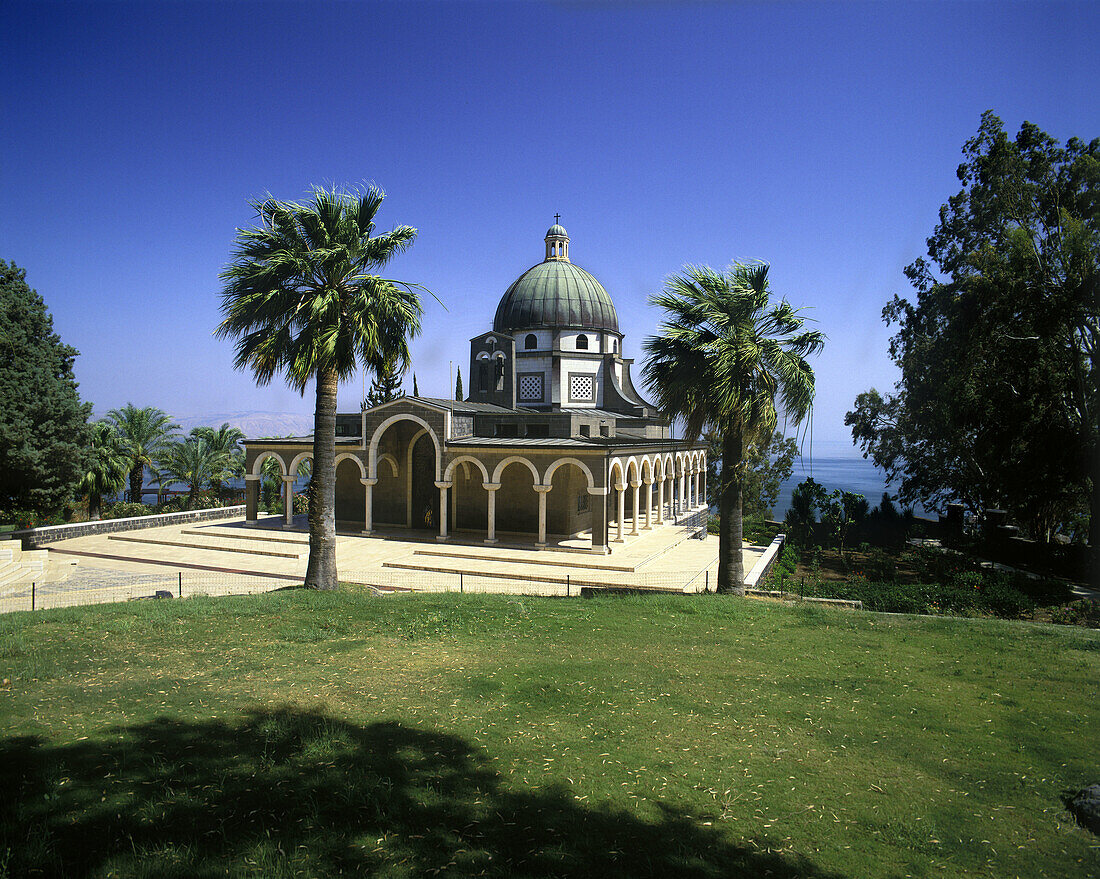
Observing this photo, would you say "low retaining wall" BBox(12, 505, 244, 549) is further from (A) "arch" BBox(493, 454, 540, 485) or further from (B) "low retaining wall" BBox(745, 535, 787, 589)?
(B) "low retaining wall" BBox(745, 535, 787, 589)

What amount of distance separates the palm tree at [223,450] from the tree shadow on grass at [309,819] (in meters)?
33.2

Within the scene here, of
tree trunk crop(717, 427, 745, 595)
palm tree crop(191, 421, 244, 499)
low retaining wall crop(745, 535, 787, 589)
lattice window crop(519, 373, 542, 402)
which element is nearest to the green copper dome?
lattice window crop(519, 373, 542, 402)

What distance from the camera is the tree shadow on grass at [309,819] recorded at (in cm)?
429

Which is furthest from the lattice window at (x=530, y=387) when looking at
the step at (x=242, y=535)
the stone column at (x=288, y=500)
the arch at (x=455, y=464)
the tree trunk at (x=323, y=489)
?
the tree trunk at (x=323, y=489)

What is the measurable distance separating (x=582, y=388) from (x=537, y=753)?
2894 cm

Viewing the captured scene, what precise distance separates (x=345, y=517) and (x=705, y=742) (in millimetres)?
26517

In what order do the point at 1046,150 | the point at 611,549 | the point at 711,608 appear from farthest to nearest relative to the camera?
1. the point at 611,549
2. the point at 1046,150
3. the point at 711,608

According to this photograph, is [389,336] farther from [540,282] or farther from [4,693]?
[540,282]

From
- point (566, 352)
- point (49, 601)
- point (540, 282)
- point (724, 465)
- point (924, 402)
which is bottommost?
point (49, 601)

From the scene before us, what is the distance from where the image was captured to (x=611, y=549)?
79.8 ft

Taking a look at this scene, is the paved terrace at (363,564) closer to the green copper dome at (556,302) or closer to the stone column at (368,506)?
the stone column at (368,506)

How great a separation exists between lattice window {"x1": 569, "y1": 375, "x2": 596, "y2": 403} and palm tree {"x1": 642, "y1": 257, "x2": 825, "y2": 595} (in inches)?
714

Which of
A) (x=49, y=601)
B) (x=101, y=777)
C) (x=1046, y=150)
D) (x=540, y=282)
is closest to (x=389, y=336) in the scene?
(x=49, y=601)

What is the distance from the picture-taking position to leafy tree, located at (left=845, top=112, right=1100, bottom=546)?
19156mm
